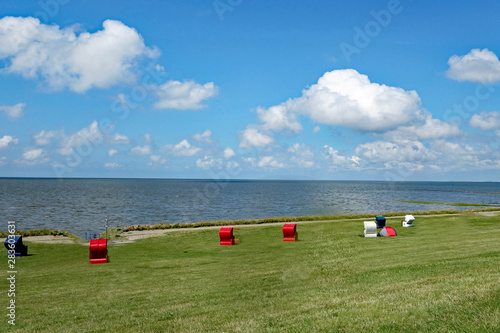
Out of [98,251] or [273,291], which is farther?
[98,251]

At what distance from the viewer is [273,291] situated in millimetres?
13969

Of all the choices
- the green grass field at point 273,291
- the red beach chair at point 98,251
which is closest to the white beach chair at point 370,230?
the green grass field at point 273,291

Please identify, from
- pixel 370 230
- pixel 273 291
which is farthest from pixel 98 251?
pixel 370 230

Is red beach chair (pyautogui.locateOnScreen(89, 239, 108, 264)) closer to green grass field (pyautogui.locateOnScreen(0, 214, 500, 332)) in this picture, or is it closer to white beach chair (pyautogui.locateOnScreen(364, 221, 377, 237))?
green grass field (pyautogui.locateOnScreen(0, 214, 500, 332))

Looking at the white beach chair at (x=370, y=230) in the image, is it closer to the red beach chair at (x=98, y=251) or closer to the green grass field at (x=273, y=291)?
the green grass field at (x=273, y=291)

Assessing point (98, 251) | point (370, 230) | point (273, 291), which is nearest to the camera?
point (273, 291)

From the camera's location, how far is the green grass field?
9.70 meters

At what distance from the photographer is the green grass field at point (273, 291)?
9.70 m

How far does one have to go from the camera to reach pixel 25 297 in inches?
583

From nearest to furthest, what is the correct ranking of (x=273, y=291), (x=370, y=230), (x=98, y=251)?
(x=273, y=291) < (x=98, y=251) < (x=370, y=230)

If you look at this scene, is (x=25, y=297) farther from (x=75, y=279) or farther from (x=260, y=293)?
(x=260, y=293)

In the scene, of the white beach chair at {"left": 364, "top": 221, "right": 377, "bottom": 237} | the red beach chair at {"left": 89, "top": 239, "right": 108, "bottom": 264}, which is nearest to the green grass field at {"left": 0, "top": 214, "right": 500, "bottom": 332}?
the red beach chair at {"left": 89, "top": 239, "right": 108, "bottom": 264}

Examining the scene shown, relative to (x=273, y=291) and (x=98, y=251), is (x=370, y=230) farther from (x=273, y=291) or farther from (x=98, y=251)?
(x=98, y=251)

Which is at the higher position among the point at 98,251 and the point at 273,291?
the point at 273,291
